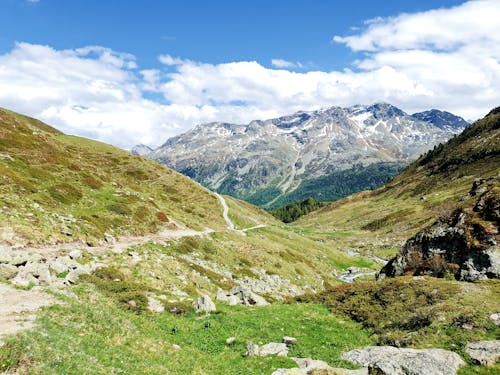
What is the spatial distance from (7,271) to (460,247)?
4129 centimetres

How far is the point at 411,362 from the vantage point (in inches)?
680

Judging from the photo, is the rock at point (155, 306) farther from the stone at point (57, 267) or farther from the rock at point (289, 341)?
the rock at point (289, 341)

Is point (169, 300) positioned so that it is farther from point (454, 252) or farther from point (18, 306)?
point (454, 252)

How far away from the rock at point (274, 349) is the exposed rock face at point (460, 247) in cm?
2091

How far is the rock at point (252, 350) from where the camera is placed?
20.8 m

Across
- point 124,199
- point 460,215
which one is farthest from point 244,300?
point 124,199

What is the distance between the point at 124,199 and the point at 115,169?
151ft

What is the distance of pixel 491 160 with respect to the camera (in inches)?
7633

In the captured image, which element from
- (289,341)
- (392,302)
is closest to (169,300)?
(289,341)

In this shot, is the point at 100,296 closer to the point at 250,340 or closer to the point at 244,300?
the point at 250,340

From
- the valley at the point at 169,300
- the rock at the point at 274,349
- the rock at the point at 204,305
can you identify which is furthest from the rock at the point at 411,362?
the rock at the point at 204,305

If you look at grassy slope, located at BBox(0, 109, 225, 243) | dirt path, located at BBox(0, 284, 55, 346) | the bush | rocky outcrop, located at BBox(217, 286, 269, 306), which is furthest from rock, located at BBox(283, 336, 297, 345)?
grassy slope, located at BBox(0, 109, 225, 243)

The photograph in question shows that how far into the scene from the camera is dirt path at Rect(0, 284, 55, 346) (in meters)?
16.7

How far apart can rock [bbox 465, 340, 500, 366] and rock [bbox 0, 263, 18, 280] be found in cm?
3050
